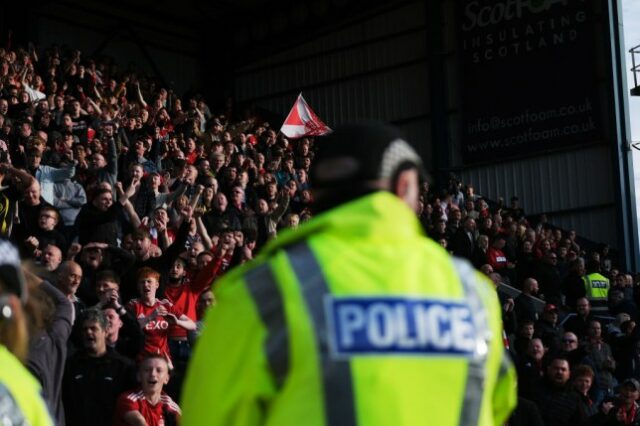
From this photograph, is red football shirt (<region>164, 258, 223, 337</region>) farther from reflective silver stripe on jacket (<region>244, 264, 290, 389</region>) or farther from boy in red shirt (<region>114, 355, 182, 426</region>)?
reflective silver stripe on jacket (<region>244, 264, 290, 389</region>)

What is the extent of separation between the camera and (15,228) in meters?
9.56

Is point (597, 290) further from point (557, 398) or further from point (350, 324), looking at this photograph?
point (350, 324)

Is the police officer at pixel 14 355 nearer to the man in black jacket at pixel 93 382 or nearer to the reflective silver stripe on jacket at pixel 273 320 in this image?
the reflective silver stripe on jacket at pixel 273 320

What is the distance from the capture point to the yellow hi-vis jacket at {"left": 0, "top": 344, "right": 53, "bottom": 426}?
245 cm

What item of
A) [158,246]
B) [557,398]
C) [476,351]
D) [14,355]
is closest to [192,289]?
[158,246]

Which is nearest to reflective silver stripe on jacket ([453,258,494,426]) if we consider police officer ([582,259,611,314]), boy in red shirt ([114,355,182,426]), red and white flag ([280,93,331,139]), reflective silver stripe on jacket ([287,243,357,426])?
reflective silver stripe on jacket ([287,243,357,426])

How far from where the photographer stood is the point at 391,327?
7.10ft

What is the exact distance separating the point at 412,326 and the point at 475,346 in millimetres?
177

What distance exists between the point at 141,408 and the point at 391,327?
5152mm

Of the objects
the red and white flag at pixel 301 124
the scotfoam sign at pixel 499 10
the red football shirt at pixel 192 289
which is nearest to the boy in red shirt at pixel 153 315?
the red football shirt at pixel 192 289

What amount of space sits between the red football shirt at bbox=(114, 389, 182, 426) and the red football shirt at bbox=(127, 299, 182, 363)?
2.92 feet

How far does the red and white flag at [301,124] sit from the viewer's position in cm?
1942

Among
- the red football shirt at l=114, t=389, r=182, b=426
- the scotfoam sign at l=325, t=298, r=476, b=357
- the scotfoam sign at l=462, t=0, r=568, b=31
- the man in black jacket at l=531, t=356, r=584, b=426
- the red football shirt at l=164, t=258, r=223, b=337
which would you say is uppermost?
the scotfoam sign at l=462, t=0, r=568, b=31

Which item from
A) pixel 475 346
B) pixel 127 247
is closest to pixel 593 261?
pixel 127 247
